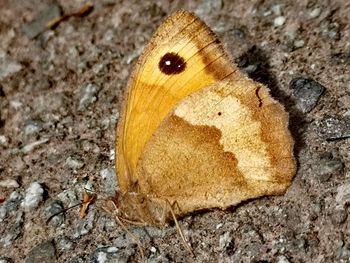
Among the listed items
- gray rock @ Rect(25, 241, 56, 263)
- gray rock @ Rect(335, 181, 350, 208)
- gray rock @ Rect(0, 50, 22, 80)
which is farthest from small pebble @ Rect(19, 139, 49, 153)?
gray rock @ Rect(335, 181, 350, 208)

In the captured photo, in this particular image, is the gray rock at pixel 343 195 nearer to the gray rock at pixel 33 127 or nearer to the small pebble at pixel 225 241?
the small pebble at pixel 225 241

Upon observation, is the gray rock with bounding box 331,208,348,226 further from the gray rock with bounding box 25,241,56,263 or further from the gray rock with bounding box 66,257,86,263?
the gray rock with bounding box 25,241,56,263

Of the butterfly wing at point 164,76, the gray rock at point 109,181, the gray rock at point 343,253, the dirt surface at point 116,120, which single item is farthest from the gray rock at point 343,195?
the gray rock at point 109,181

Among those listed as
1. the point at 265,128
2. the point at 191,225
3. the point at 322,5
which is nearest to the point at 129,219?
the point at 191,225

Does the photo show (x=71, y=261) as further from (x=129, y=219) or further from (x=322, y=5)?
(x=322, y=5)

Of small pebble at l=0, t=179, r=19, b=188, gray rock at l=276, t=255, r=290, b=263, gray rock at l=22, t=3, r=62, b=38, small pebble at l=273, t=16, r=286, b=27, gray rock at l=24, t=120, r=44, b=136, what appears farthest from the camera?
gray rock at l=22, t=3, r=62, b=38

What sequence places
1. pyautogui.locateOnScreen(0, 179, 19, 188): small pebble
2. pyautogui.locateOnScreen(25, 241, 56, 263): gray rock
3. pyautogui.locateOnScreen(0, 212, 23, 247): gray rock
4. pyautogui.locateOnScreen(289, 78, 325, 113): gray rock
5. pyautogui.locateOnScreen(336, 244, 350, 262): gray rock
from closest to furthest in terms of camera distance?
pyautogui.locateOnScreen(336, 244, 350, 262): gray rock < pyautogui.locateOnScreen(25, 241, 56, 263): gray rock < pyautogui.locateOnScreen(0, 212, 23, 247): gray rock < pyautogui.locateOnScreen(289, 78, 325, 113): gray rock < pyautogui.locateOnScreen(0, 179, 19, 188): small pebble
